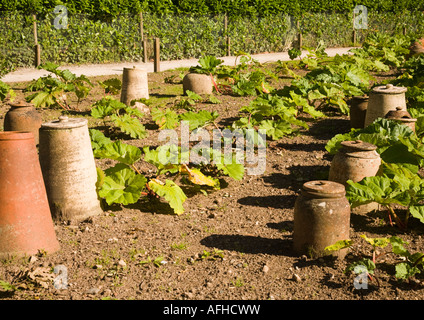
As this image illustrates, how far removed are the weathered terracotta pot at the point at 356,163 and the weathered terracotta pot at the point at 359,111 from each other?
2830 millimetres

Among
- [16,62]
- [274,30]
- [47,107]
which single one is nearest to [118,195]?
[47,107]

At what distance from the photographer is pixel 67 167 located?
15.0ft

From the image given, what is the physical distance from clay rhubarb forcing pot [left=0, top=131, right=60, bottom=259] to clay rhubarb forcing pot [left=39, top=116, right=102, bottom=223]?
558 millimetres

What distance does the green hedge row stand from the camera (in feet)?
48.1

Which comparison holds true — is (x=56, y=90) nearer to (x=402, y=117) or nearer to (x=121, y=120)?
(x=121, y=120)

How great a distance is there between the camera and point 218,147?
6.67 m

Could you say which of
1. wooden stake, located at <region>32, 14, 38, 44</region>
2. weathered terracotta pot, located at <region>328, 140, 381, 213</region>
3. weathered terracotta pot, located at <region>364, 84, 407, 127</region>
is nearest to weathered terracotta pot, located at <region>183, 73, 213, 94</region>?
weathered terracotta pot, located at <region>364, 84, 407, 127</region>

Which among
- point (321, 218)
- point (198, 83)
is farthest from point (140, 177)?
point (198, 83)

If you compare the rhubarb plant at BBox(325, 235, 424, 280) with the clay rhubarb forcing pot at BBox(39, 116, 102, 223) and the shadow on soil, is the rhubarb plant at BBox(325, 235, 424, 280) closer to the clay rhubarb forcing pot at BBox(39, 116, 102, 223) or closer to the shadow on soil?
the shadow on soil

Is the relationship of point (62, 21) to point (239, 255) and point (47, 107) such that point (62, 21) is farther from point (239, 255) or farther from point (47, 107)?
point (239, 255)

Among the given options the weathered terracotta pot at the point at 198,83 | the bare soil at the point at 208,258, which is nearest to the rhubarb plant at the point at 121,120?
the bare soil at the point at 208,258

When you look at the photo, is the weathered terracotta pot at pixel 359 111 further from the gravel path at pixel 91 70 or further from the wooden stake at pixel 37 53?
the wooden stake at pixel 37 53
